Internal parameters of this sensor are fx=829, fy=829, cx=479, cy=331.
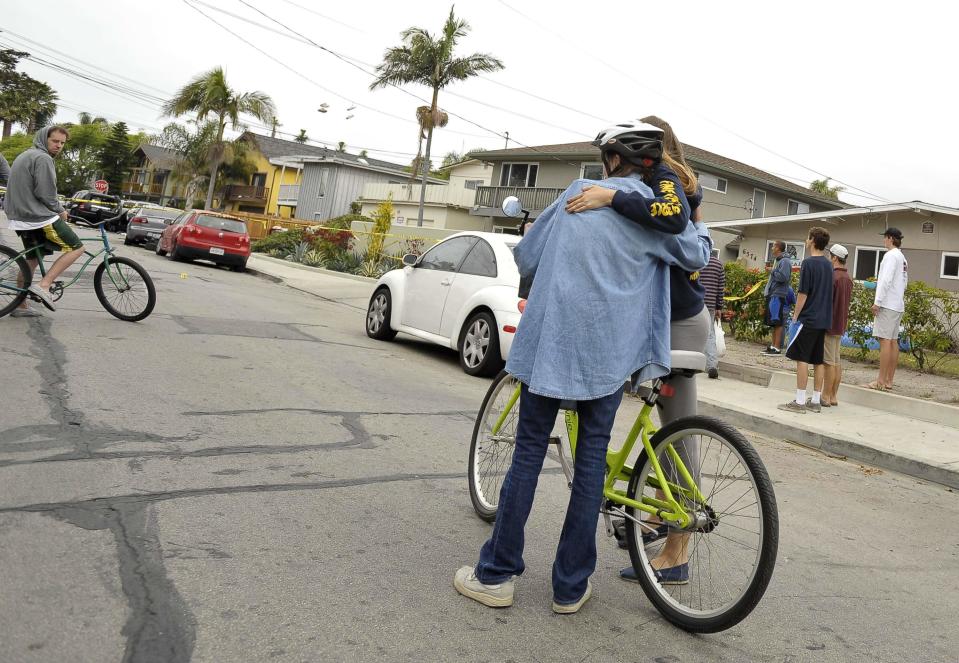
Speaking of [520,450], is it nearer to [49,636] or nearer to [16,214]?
[49,636]

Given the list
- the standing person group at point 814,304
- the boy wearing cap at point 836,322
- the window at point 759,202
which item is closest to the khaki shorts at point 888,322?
the boy wearing cap at point 836,322

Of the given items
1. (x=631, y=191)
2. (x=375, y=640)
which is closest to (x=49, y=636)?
(x=375, y=640)

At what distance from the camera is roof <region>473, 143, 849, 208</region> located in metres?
35.4

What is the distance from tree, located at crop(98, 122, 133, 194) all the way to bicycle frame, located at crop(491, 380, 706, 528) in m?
84.6

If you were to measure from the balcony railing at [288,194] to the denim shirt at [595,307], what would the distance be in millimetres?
54414

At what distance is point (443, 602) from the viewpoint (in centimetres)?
317

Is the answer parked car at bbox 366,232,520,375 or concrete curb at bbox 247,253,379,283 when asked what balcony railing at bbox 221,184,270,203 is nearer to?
concrete curb at bbox 247,253,379,283

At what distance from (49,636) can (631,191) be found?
98.3 inches

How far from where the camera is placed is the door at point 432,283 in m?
9.77

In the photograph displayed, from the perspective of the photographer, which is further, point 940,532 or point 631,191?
point 940,532

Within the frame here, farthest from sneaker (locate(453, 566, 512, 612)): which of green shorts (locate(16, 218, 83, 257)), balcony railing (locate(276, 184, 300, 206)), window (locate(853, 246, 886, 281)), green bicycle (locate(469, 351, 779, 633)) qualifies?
balcony railing (locate(276, 184, 300, 206))

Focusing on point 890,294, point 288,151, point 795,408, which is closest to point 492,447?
point 795,408

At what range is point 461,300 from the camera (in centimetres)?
944

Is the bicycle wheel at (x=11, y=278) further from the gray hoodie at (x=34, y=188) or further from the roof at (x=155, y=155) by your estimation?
the roof at (x=155, y=155)
